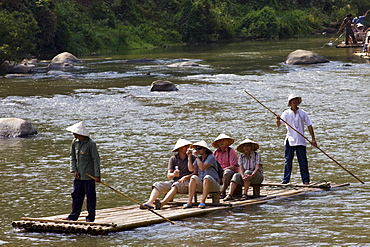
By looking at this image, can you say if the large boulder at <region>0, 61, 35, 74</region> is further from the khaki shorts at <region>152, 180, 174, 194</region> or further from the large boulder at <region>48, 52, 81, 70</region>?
the khaki shorts at <region>152, 180, 174, 194</region>

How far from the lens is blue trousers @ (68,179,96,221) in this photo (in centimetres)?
910

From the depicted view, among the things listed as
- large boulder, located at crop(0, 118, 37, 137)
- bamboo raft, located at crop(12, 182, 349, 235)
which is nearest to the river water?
bamboo raft, located at crop(12, 182, 349, 235)

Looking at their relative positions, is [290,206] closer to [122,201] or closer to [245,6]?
[122,201]

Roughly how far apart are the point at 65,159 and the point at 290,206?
6209 mm

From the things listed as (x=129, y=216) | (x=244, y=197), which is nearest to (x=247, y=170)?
(x=244, y=197)

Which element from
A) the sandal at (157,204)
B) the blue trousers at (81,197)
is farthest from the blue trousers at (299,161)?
the blue trousers at (81,197)

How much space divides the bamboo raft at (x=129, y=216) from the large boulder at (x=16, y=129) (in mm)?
8320

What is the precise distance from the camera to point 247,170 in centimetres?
1048

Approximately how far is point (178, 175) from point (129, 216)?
1.17 m

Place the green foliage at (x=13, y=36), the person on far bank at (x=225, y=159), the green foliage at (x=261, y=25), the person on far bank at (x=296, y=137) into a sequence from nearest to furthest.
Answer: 1. the person on far bank at (x=225, y=159)
2. the person on far bank at (x=296, y=137)
3. the green foliage at (x=13, y=36)
4. the green foliage at (x=261, y=25)

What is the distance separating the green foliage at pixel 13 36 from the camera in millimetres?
33531

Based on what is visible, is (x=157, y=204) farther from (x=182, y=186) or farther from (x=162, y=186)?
(x=182, y=186)

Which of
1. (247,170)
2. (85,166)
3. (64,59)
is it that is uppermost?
(64,59)

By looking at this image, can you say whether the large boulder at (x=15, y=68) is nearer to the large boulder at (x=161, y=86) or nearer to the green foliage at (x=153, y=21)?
the green foliage at (x=153, y=21)
